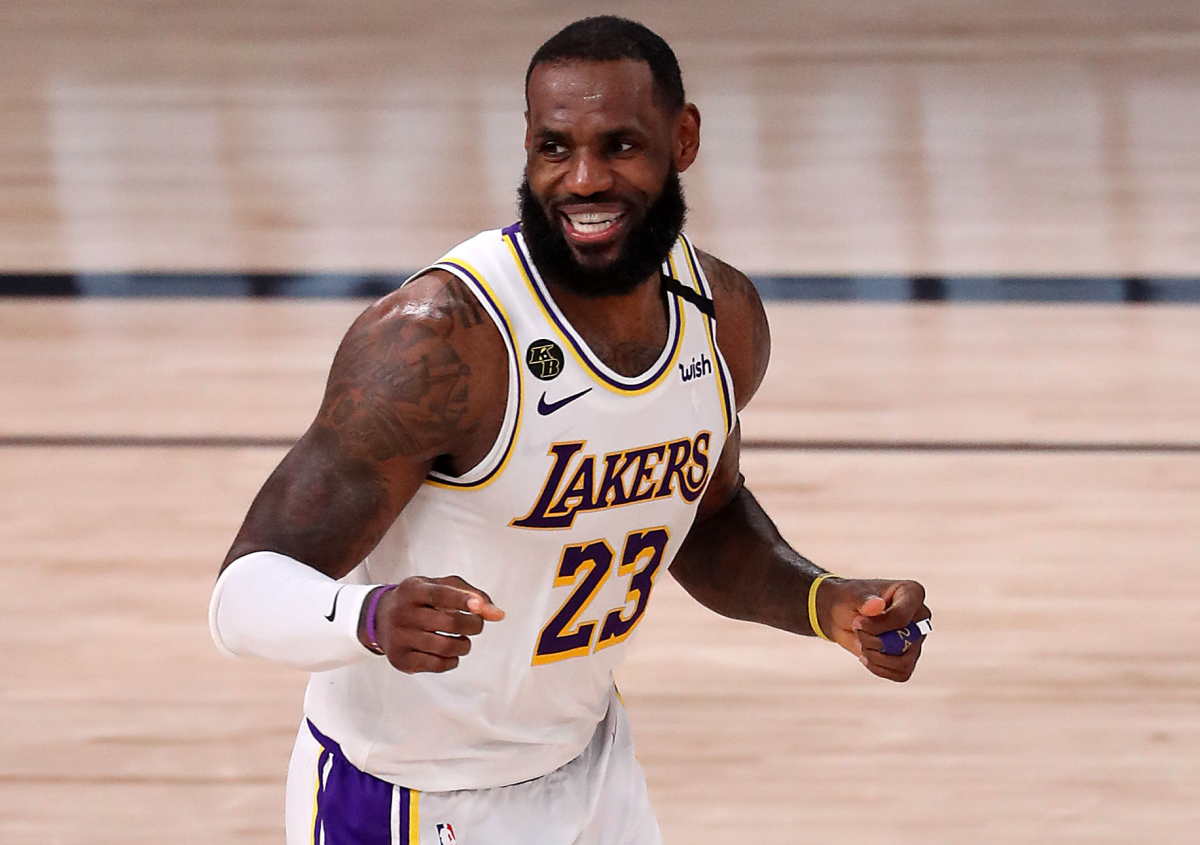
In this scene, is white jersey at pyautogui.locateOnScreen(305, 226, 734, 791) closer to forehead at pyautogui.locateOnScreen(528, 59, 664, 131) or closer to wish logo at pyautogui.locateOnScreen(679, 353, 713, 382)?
wish logo at pyautogui.locateOnScreen(679, 353, 713, 382)

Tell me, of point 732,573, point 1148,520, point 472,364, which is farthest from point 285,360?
point 472,364

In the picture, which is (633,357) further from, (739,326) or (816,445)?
(816,445)

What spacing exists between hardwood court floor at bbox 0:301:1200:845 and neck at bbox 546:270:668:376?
126cm

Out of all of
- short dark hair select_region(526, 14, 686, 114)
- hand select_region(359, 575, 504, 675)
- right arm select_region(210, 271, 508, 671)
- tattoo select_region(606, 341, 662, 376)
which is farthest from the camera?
tattoo select_region(606, 341, 662, 376)

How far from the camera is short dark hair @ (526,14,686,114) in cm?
170

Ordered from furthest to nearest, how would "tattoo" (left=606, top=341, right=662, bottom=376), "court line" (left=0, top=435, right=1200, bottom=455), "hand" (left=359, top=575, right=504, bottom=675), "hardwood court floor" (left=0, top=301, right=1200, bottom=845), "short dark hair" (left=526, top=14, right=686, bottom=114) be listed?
1. "court line" (left=0, top=435, right=1200, bottom=455)
2. "hardwood court floor" (left=0, top=301, right=1200, bottom=845)
3. "tattoo" (left=606, top=341, right=662, bottom=376)
4. "short dark hair" (left=526, top=14, right=686, bottom=114)
5. "hand" (left=359, top=575, right=504, bottom=675)

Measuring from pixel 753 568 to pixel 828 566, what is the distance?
163cm

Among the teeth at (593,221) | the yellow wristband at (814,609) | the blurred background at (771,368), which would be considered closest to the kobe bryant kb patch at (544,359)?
the teeth at (593,221)

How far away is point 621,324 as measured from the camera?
5.99ft

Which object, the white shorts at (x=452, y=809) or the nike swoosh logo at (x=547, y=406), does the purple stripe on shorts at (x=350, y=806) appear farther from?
the nike swoosh logo at (x=547, y=406)

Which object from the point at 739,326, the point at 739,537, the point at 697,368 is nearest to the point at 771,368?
the point at 739,537

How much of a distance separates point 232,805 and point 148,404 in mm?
1808

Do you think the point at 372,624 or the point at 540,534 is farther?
the point at 540,534

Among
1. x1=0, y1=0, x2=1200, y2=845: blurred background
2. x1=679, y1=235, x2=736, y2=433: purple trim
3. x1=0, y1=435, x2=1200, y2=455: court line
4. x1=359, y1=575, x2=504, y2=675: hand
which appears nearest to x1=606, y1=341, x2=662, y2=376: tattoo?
x1=679, y1=235, x2=736, y2=433: purple trim
